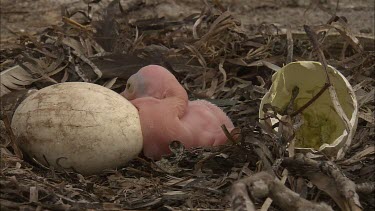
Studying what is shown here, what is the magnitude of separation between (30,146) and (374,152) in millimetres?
1138

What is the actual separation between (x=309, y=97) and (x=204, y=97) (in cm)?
53

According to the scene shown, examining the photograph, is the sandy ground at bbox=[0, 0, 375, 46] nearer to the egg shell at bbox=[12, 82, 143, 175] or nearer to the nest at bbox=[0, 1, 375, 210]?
the nest at bbox=[0, 1, 375, 210]

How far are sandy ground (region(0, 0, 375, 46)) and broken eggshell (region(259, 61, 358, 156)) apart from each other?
1459 millimetres

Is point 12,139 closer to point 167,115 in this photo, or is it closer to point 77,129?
point 77,129

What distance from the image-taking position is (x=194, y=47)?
161 inches

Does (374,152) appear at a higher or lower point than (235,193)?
lower

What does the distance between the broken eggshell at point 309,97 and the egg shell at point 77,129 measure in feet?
1.68

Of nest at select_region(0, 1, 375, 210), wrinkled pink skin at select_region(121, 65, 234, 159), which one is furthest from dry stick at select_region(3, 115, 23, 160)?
wrinkled pink skin at select_region(121, 65, 234, 159)

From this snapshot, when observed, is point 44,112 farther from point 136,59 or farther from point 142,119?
point 136,59

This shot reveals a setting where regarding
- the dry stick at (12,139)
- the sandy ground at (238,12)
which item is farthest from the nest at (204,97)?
the sandy ground at (238,12)

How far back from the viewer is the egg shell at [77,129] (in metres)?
3.10

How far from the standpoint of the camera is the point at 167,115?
11.0 ft

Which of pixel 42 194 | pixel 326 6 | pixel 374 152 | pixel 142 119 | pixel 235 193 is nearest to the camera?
pixel 235 193

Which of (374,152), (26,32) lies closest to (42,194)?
(374,152)
